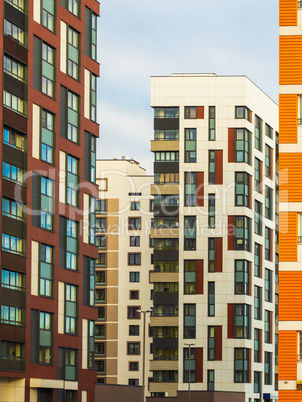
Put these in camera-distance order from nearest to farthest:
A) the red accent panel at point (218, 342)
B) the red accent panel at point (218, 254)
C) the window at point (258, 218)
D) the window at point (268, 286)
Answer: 1. the red accent panel at point (218, 342)
2. the red accent panel at point (218, 254)
3. the window at point (258, 218)
4. the window at point (268, 286)

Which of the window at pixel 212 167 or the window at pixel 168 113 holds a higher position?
the window at pixel 168 113

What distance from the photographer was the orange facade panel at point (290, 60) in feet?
175

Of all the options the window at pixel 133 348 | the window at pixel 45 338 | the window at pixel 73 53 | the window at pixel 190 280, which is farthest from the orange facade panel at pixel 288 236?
the window at pixel 133 348

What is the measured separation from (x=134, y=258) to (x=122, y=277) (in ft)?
10.8

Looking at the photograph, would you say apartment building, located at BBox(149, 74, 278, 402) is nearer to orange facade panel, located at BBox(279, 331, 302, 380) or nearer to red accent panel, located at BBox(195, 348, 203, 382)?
red accent panel, located at BBox(195, 348, 203, 382)

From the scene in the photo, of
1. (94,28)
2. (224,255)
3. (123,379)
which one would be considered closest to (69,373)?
(94,28)

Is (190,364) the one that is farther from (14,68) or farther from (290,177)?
(290,177)

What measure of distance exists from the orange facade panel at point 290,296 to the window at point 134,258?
9444 cm

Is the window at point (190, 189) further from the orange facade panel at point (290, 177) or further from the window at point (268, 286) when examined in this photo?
the orange facade panel at point (290, 177)

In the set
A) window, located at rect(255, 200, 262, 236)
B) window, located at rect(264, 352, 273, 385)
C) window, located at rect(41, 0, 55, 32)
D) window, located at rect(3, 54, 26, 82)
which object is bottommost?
window, located at rect(264, 352, 273, 385)

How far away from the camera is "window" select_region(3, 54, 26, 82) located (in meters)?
69.6

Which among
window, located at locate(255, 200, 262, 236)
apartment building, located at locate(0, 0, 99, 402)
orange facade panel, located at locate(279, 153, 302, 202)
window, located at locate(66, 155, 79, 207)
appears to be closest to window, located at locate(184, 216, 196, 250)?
window, located at locate(255, 200, 262, 236)

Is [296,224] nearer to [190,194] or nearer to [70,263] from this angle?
[70,263]

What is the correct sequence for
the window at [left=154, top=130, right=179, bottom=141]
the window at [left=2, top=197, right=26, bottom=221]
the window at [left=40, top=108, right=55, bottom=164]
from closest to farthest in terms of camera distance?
the window at [left=2, top=197, right=26, bottom=221] → the window at [left=40, top=108, right=55, bottom=164] → the window at [left=154, top=130, right=179, bottom=141]
